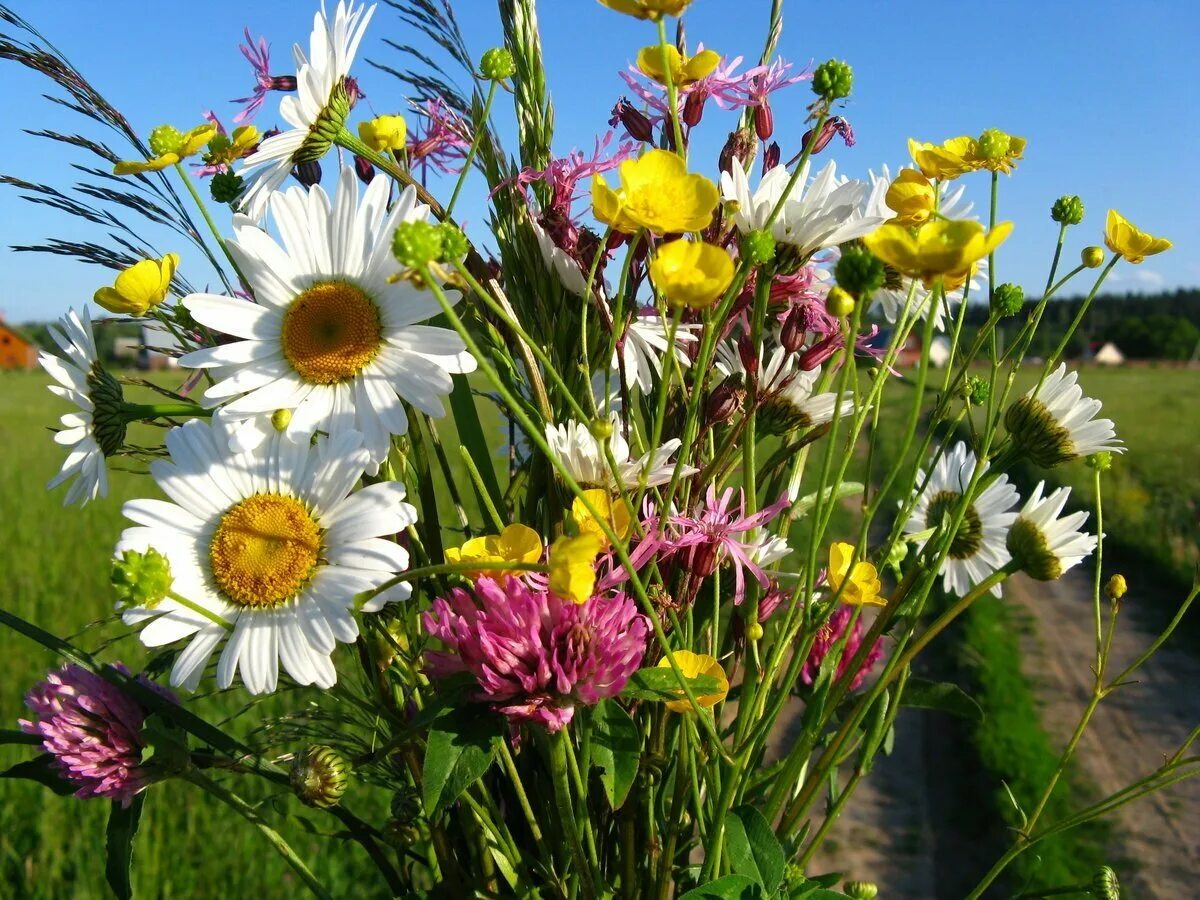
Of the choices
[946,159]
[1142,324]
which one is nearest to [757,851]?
[946,159]

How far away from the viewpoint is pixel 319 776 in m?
0.43

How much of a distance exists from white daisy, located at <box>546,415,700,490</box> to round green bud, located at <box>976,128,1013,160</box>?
0.22m

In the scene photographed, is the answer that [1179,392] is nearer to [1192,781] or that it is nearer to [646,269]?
[1192,781]

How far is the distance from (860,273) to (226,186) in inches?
12.9

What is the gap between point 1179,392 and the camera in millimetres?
9367

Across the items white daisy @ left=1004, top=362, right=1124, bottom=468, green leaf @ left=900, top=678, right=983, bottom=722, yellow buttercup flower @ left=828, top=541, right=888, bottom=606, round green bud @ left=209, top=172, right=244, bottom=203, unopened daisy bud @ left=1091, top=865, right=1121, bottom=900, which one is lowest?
unopened daisy bud @ left=1091, top=865, right=1121, bottom=900

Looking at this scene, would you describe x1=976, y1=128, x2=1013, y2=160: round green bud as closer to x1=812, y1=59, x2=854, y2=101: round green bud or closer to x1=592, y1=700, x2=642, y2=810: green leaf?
x1=812, y1=59, x2=854, y2=101: round green bud

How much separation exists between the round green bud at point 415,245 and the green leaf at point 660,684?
193mm

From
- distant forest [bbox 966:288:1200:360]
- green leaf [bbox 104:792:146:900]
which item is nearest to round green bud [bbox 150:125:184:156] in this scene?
green leaf [bbox 104:792:146:900]

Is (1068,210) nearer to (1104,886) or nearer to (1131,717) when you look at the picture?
(1104,886)

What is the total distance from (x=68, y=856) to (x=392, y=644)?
1329 mm

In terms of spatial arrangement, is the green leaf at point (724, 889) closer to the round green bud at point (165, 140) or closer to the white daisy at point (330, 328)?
the white daisy at point (330, 328)

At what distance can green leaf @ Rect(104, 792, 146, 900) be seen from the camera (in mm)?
447

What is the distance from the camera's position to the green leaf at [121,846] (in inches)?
17.6
